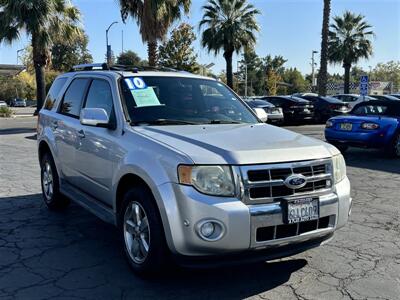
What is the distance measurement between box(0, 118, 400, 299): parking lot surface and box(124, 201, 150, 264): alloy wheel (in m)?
0.21

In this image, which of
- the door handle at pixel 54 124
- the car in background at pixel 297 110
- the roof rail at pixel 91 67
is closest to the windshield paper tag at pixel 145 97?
the roof rail at pixel 91 67

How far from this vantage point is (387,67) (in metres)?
109

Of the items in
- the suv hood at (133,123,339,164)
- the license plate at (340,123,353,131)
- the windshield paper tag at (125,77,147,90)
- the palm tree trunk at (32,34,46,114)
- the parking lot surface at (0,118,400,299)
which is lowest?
the parking lot surface at (0,118,400,299)

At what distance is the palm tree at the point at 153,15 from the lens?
2302 cm

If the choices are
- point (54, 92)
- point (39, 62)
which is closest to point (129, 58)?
point (39, 62)

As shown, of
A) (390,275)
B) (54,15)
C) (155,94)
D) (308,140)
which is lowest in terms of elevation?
(390,275)

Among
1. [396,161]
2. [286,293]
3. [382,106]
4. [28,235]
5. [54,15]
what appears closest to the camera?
[286,293]

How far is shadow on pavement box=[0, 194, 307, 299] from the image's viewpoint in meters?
3.90

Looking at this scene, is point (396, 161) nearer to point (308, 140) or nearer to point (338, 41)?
point (308, 140)

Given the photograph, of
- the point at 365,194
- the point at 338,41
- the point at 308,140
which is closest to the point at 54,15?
the point at 365,194

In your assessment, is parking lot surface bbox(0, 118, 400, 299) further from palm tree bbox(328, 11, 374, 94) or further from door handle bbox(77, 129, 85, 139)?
palm tree bbox(328, 11, 374, 94)

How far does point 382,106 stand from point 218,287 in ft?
31.2

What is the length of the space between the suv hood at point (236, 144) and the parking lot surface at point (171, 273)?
3.56 ft

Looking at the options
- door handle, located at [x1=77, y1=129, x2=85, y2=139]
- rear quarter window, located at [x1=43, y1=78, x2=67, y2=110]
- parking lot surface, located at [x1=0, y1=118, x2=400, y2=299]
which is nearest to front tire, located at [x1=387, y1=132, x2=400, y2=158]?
parking lot surface, located at [x1=0, y1=118, x2=400, y2=299]
